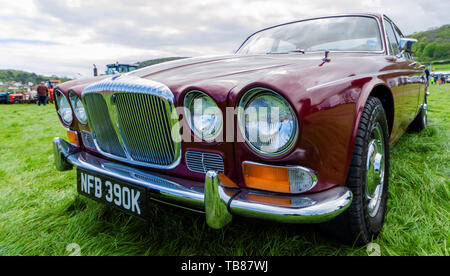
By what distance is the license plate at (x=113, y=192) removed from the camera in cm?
139

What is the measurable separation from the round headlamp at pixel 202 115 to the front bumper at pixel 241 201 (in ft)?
0.63

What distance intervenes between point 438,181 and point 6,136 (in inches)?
233

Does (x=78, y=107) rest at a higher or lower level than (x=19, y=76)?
lower

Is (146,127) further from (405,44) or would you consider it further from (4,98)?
(4,98)

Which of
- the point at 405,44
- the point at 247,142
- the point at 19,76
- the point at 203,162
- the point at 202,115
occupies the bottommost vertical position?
the point at 203,162

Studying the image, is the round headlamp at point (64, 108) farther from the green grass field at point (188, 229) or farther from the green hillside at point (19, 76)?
the green hillside at point (19, 76)

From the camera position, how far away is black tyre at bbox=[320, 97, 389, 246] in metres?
1.32

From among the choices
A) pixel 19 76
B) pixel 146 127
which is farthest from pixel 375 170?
pixel 19 76

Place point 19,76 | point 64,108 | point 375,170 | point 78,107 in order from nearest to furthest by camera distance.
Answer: point 375,170 → point 78,107 → point 64,108 → point 19,76

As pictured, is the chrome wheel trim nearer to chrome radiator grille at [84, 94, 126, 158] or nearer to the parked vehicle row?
chrome radiator grille at [84, 94, 126, 158]

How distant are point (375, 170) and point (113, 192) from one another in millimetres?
1385

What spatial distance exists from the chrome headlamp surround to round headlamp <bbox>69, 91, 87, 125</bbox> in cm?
123

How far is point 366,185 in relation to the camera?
149 centimetres

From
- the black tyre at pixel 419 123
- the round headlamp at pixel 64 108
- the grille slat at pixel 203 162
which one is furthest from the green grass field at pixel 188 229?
the black tyre at pixel 419 123
